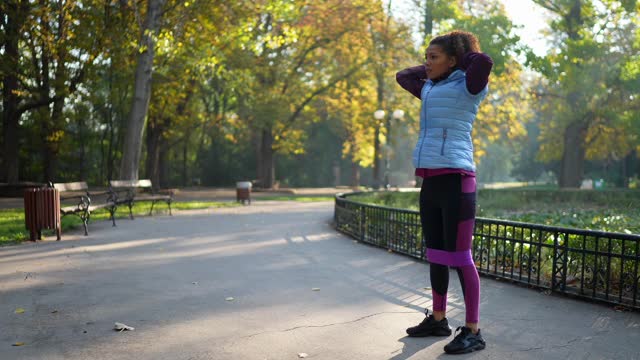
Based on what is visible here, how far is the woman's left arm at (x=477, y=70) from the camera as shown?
378 cm

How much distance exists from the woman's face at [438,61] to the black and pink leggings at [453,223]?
27.9 inches

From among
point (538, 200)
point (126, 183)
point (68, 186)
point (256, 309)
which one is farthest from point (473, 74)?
point (538, 200)

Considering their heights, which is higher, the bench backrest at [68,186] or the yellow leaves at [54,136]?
the yellow leaves at [54,136]

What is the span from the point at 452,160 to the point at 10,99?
78.5 ft

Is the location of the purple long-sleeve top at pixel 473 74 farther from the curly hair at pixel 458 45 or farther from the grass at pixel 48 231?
the grass at pixel 48 231

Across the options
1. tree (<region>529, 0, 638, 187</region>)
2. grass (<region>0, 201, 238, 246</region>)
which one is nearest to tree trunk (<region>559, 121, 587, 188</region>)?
tree (<region>529, 0, 638, 187</region>)

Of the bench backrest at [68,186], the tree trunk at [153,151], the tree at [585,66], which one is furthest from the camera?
the tree trunk at [153,151]

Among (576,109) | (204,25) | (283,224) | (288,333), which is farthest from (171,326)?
(576,109)

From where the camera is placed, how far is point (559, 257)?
5.96m

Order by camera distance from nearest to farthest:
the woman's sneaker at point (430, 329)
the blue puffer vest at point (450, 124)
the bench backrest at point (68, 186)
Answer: the blue puffer vest at point (450, 124) → the woman's sneaker at point (430, 329) → the bench backrest at point (68, 186)

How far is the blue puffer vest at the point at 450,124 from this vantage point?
397cm

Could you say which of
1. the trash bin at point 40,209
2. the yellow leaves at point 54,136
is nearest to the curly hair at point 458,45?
the trash bin at point 40,209

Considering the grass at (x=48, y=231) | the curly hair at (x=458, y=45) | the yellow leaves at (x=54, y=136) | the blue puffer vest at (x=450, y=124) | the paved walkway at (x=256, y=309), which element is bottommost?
the paved walkway at (x=256, y=309)

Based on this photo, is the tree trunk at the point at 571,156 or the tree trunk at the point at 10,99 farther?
the tree trunk at the point at 571,156
